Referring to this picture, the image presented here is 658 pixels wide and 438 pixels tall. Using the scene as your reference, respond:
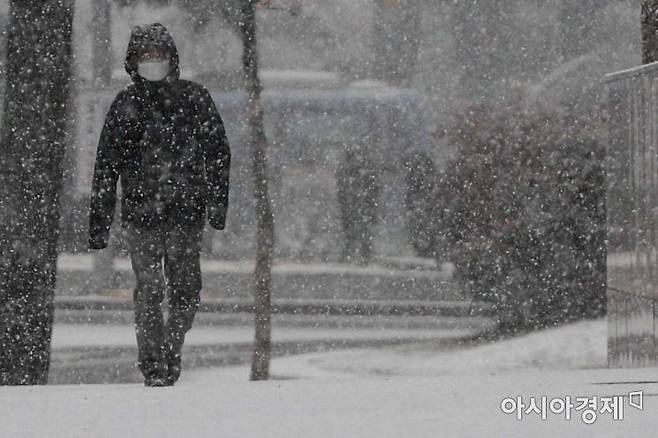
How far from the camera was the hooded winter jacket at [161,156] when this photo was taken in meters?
7.29

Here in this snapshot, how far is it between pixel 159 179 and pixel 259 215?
418cm

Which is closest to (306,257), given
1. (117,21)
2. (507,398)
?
(117,21)

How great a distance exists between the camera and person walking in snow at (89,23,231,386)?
728 centimetres

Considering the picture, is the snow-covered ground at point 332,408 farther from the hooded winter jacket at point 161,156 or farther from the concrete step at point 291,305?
the concrete step at point 291,305

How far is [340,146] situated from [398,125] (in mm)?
556

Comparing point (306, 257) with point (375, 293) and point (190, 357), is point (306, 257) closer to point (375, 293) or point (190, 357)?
point (375, 293)

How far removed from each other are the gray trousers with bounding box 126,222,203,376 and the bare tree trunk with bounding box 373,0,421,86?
6.91 meters

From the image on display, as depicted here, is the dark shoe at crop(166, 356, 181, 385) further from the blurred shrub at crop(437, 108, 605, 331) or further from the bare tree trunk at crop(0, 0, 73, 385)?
the blurred shrub at crop(437, 108, 605, 331)

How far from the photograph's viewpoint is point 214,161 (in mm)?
7367

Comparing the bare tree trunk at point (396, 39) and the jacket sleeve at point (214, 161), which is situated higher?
the bare tree trunk at point (396, 39)

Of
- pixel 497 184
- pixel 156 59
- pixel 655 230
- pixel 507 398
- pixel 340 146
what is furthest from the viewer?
pixel 340 146

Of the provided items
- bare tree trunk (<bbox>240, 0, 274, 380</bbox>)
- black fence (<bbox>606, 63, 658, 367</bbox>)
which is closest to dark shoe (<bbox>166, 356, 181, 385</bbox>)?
black fence (<bbox>606, 63, 658, 367</bbox>)

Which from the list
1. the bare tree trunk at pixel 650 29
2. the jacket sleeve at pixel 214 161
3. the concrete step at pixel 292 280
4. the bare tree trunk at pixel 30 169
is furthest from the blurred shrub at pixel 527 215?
the jacket sleeve at pixel 214 161

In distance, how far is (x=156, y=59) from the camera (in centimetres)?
722
